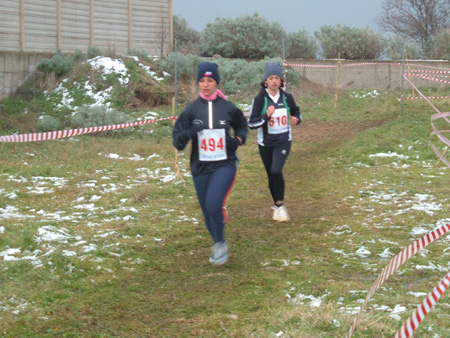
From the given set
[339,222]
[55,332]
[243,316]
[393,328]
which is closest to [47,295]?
[55,332]

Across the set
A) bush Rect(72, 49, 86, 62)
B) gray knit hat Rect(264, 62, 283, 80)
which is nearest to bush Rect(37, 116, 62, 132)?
bush Rect(72, 49, 86, 62)

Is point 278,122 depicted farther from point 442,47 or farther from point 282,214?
point 442,47

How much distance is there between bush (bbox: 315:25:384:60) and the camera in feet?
94.1

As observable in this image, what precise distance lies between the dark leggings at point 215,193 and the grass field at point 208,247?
1.35ft

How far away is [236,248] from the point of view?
691 centimetres

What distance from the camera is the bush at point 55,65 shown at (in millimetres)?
18969

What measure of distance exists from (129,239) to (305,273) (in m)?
2.19

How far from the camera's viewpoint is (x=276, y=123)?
8.00 metres

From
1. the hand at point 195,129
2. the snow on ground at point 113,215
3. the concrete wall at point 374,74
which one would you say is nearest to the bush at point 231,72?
the concrete wall at point 374,74

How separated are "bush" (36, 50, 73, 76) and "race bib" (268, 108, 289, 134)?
12.5 m

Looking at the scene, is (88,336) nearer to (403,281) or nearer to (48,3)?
(403,281)

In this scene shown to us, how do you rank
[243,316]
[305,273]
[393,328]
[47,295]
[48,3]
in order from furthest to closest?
1. [48,3]
2. [305,273]
3. [47,295]
4. [243,316]
5. [393,328]

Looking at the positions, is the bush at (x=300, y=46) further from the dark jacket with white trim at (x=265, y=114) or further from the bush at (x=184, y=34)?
the dark jacket with white trim at (x=265, y=114)

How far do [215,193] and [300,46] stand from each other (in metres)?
23.4
